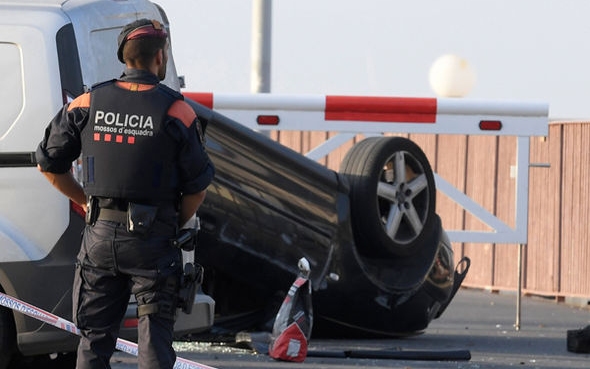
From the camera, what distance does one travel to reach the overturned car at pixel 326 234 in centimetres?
984

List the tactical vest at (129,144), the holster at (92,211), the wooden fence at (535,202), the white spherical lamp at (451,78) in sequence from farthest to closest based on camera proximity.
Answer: the white spherical lamp at (451,78) → the wooden fence at (535,202) → the holster at (92,211) → the tactical vest at (129,144)

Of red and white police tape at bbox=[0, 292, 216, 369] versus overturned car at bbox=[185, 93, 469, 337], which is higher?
overturned car at bbox=[185, 93, 469, 337]

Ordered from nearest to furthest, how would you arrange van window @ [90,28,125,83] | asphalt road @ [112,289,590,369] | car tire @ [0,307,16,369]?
car tire @ [0,307,16,369], van window @ [90,28,125,83], asphalt road @ [112,289,590,369]

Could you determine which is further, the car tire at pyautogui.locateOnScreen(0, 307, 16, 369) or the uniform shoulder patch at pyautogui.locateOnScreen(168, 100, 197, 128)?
the car tire at pyautogui.locateOnScreen(0, 307, 16, 369)

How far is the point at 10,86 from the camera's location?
7.32m

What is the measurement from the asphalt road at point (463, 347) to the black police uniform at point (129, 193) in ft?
10.1

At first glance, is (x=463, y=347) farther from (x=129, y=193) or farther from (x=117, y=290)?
(x=129, y=193)

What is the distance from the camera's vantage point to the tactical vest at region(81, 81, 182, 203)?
596 cm

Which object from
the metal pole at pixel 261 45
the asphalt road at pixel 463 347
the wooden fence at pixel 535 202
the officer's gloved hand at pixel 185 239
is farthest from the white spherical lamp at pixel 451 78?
the officer's gloved hand at pixel 185 239

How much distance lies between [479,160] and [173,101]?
12.4m

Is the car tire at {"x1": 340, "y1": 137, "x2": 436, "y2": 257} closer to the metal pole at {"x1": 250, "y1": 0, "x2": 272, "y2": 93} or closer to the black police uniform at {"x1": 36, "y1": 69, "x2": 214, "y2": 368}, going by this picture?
the black police uniform at {"x1": 36, "y1": 69, "x2": 214, "y2": 368}

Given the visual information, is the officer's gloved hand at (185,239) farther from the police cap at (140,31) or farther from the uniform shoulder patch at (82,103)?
the police cap at (140,31)

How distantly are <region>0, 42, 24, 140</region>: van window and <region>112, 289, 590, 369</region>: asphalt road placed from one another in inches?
90.2

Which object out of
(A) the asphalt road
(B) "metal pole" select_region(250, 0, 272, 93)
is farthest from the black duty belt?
(B) "metal pole" select_region(250, 0, 272, 93)
